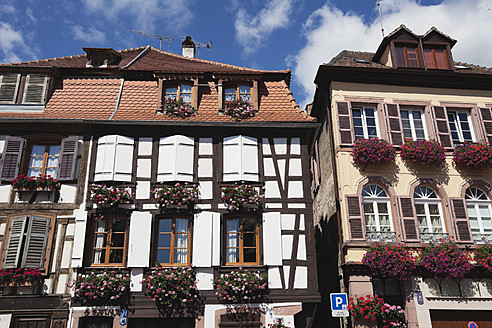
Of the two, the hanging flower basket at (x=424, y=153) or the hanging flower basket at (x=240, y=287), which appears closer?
the hanging flower basket at (x=240, y=287)

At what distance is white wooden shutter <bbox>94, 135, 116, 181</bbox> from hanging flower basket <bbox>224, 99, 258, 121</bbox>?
3719 mm

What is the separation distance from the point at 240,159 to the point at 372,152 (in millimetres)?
4131

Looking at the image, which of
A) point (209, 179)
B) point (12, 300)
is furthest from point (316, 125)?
point (12, 300)

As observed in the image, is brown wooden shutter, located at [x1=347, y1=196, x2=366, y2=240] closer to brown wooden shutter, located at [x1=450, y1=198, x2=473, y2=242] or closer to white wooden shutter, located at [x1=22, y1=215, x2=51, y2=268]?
brown wooden shutter, located at [x1=450, y1=198, x2=473, y2=242]

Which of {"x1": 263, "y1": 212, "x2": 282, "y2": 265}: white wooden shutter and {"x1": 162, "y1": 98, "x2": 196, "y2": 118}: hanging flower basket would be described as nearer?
{"x1": 263, "y1": 212, "x2": 282, "y2": 265}: white wooden shutter

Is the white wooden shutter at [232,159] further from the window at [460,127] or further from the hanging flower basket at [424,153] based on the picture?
the window at [460,127]

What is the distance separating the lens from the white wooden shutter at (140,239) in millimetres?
11516

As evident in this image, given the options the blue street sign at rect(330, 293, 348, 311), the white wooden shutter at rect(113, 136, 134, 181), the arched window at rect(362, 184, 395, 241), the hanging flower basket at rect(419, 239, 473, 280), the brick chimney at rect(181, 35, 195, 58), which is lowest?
the blue street sign at rect(330, 293, 348, 311)

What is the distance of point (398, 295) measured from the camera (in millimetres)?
12289

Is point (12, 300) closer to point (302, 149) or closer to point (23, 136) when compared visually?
point (23, 136)

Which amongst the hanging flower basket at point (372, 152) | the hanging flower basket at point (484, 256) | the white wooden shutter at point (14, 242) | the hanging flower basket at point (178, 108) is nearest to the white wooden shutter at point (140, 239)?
the white wooden shutter at point (14, 242)

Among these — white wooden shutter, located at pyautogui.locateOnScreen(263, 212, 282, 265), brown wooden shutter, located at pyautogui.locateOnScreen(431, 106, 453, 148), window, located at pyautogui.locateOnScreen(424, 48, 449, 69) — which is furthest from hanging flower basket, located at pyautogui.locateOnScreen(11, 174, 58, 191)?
window, located at pyautogui.locateOnScreen(424, 48, 449, 69)

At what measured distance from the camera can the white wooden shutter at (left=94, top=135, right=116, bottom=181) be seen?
12.4 metres

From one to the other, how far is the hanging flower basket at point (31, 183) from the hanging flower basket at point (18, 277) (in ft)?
7.71
